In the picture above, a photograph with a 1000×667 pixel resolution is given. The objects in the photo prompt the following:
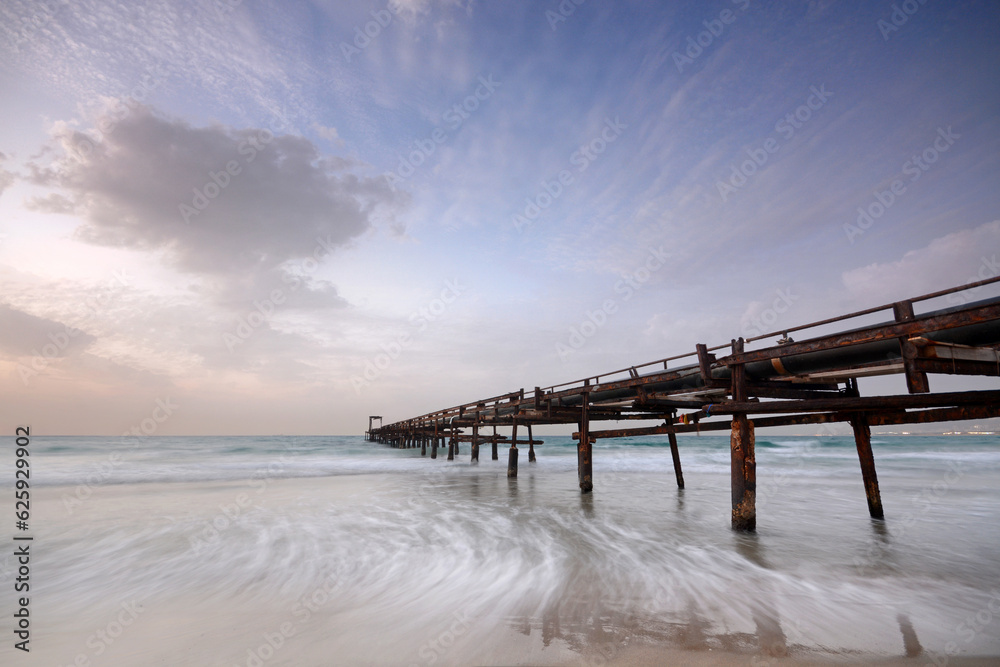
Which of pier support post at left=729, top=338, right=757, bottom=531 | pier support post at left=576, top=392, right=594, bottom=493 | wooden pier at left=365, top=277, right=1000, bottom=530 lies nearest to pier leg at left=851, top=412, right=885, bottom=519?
wooden pier at left=365, top=277, right=1000, bottom=530

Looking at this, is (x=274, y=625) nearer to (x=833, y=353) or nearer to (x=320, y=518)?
(x=320, y=518)

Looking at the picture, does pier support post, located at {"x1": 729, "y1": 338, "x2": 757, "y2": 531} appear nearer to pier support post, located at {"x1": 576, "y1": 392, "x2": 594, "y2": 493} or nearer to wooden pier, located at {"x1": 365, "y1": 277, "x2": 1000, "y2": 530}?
wooden pier, located at {"x1": 365, "y1": 277, "x2": 1000, "y2": 530}

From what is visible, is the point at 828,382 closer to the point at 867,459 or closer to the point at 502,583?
the point at 867,459

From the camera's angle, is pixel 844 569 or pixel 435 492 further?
pixel 435 492

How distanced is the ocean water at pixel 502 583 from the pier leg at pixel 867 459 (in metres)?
0.56

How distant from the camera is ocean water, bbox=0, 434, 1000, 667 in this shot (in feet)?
13.5

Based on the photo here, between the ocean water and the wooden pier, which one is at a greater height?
the wooden pier

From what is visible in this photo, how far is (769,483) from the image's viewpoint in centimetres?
1931

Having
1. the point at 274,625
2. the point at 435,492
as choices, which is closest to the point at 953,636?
the point at 274,625

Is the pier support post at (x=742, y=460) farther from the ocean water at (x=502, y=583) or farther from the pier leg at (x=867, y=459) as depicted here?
the pier leg at (x=867, y=459)

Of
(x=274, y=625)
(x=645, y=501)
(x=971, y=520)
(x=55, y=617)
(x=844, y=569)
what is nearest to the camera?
(x=274, y=625)

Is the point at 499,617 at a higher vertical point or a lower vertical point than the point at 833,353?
lower

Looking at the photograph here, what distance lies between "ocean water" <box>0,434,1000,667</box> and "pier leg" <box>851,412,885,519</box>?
56cm

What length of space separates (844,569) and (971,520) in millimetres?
7605
